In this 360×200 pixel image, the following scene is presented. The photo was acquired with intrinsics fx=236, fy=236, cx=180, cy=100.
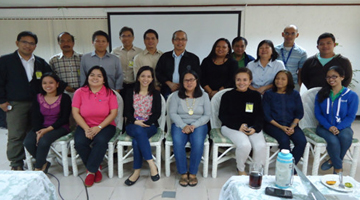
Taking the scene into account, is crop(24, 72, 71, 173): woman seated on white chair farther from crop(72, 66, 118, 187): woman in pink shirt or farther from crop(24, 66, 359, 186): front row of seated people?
crop(72, 66, 118, 187): woman in pink shirt

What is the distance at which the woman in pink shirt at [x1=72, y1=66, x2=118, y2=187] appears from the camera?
237cm

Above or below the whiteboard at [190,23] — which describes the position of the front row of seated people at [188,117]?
below

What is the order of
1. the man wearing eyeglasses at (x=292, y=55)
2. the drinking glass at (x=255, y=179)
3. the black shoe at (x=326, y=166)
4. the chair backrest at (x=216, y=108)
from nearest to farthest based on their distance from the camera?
the drinking glass at (x=255, y=179), the black shoe at (x=326, y=166), the chair backrest at (x=216, y=108), the man wearing eyeglasses at (x=292, y=55)

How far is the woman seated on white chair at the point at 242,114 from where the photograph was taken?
95.5 inches

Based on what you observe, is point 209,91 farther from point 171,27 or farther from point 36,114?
point 171,27

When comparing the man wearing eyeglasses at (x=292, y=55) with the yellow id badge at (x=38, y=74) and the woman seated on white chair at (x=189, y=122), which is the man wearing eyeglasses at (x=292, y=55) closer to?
the woman seated on white chair at (x=189, y=122)

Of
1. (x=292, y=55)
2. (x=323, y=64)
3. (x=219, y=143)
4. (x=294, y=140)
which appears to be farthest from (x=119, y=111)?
(x=323, y=64)

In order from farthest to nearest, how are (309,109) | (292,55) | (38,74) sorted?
1. (292,55)
2. (309,109)
3. (38,74)

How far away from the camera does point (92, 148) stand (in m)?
2.38

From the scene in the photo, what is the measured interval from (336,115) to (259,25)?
2.81 m

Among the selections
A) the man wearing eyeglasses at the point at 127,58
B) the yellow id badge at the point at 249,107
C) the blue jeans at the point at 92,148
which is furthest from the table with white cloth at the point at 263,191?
the man wearing eyeglasses at the point at 127,58

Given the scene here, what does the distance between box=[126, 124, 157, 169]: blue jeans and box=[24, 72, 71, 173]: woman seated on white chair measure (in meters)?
0.76

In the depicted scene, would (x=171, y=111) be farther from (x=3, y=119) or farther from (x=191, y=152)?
(x=3, y=119)

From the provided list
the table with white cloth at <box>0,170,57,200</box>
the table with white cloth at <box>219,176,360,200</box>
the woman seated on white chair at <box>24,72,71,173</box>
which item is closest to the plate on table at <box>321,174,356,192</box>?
the table with white cloth at <box>219,176,360,200</box>
